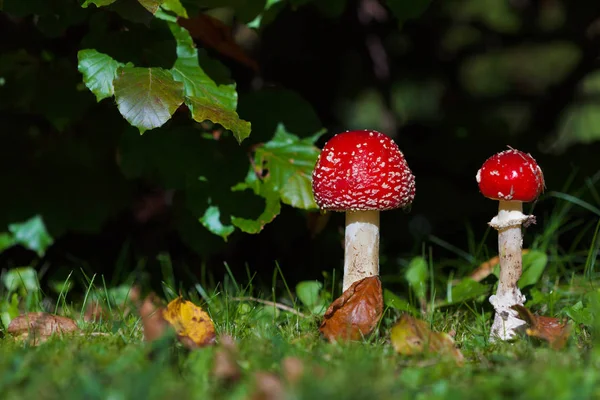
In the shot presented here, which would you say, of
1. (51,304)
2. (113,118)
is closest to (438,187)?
(113,118)

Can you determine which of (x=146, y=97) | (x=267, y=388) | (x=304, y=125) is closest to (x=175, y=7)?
(x=146, y=97)

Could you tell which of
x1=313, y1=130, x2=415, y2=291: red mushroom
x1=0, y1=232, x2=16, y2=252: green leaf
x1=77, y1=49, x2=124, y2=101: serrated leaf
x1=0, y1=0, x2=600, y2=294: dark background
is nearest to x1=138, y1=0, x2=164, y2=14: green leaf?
x1=0, y1=0, x2=600, y2=294: dark background

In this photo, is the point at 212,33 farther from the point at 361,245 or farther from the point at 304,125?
the point at 361,245

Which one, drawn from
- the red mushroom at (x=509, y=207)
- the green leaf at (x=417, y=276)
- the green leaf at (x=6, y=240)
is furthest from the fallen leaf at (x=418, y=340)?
the green leaf at (x=6, y=240)

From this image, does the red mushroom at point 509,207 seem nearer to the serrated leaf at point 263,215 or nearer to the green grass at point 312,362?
the green grass at point 312,362

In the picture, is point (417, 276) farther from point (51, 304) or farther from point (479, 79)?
point (479, 79)
